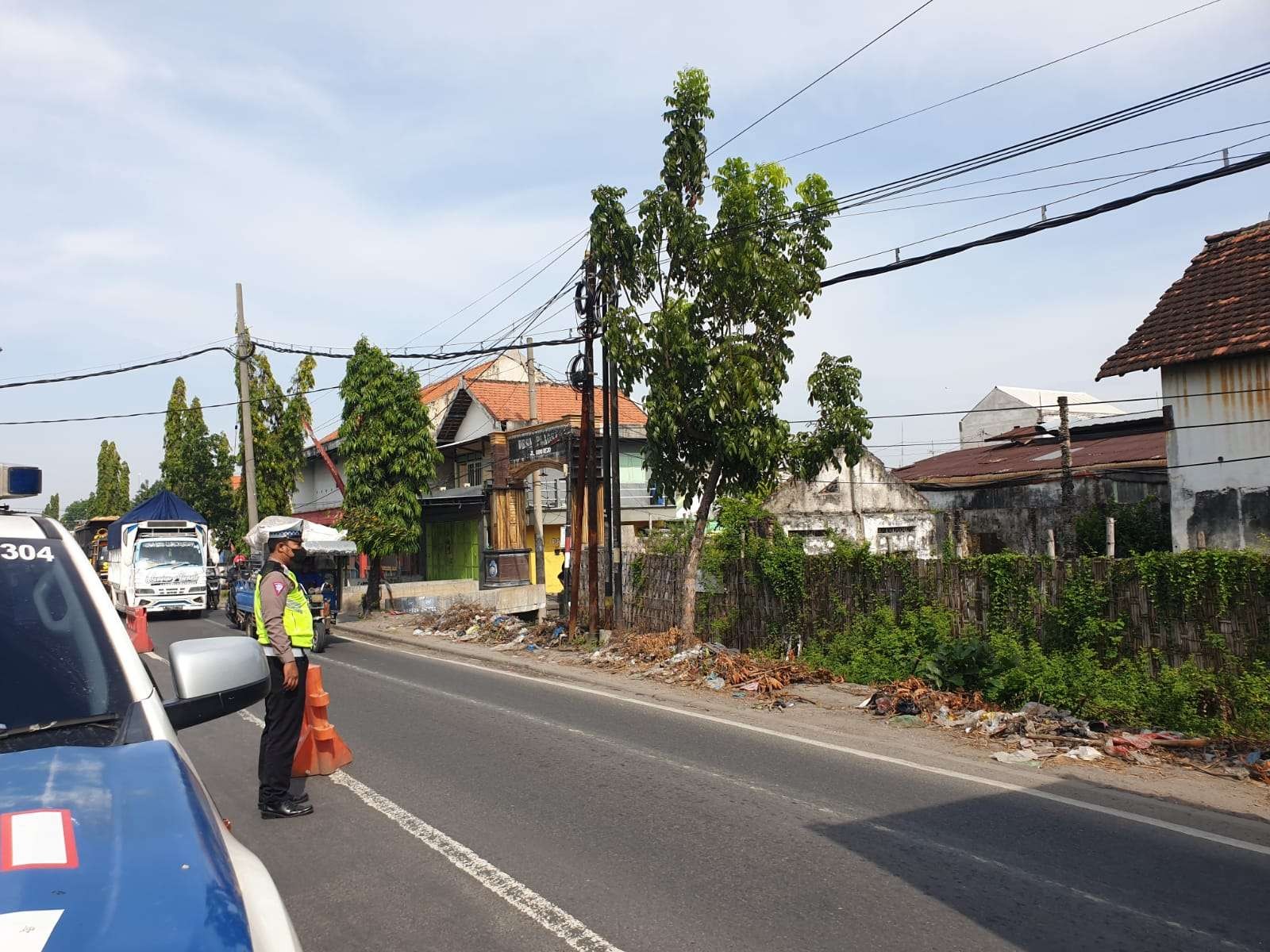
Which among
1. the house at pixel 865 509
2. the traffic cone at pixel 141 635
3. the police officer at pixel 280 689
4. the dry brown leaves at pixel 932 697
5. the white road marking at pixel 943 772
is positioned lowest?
the white road marking at pixel 943 772

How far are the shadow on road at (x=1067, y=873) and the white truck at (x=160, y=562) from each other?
79.4ft

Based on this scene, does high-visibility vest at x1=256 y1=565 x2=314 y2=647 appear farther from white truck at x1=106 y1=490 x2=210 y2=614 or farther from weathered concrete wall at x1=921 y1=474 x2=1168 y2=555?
white truck at x1=106 y1=490 x2=210 y2=614

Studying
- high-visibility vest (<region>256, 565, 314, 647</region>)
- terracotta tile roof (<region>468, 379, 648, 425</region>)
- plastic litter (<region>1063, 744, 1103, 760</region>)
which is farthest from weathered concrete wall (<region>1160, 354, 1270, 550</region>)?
terracotta tile roof (<region>468, 379, 648, 425</region>)

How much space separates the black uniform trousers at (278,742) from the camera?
6891 millimetres

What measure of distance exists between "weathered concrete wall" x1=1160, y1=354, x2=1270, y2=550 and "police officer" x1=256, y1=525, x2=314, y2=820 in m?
15.4

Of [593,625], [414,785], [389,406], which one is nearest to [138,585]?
[389,406]

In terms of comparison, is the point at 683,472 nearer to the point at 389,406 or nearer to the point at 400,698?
the point at 400,698

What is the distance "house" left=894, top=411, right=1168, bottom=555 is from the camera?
82.1 ft

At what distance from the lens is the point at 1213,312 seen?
17.7m

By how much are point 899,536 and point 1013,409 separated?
1886cm

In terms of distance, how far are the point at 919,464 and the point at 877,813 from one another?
32.4m

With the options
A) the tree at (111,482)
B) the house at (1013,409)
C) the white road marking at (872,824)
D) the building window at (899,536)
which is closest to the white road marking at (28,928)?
the white road marking at (872,824)

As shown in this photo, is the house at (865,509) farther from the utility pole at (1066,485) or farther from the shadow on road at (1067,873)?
the shadow on road at (1067,873)

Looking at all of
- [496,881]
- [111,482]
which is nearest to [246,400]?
[496,881]
